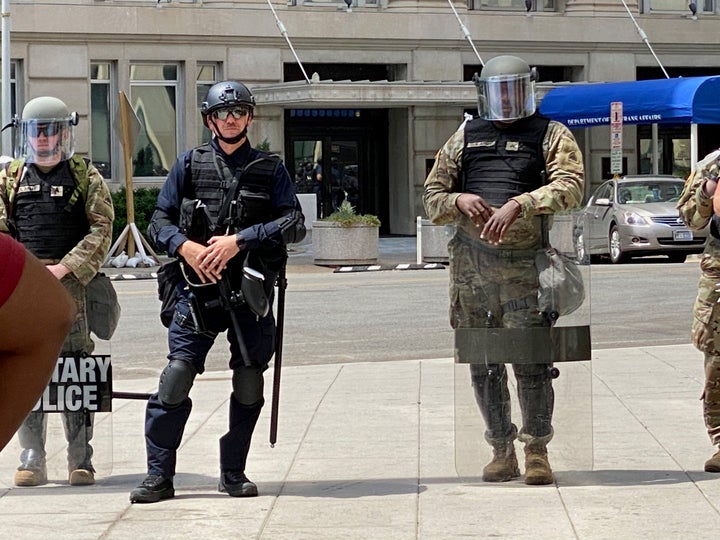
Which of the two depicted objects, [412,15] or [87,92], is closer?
[87,92]

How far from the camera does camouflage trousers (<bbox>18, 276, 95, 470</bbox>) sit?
24.1ft

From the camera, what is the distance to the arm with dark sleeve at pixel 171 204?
6867mm

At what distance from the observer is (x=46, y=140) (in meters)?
7.36

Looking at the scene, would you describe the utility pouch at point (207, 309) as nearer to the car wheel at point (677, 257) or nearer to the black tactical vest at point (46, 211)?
the black tactical vest at point (46, 211)

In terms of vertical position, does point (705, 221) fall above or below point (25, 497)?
above

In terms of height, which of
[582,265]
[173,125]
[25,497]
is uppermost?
[173,125]

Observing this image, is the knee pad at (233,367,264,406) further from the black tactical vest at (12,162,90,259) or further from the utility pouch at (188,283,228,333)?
the black tactical vest at (12,162,90,259)

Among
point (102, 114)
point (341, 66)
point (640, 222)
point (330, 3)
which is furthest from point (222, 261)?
point (341, 66)

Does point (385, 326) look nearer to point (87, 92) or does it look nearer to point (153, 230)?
point (153, 230)

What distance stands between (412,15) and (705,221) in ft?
86.0

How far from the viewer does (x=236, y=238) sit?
22.0 ft

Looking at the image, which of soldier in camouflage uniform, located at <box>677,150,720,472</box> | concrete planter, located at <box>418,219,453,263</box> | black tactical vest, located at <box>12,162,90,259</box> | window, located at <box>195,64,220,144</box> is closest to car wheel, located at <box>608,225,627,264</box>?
concrete planter, located at <box>418,219,453,263</box>

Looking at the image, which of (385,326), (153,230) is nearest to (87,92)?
(385,326)

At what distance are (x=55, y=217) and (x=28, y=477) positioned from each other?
1.31 meters
